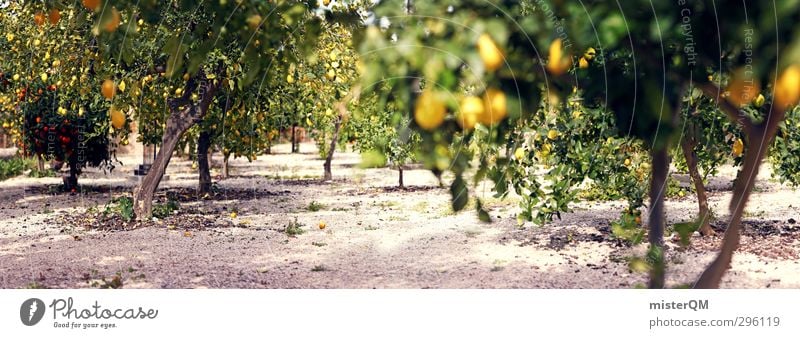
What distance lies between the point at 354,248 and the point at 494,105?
5.49 metres

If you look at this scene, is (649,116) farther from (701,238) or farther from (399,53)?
(701,238)

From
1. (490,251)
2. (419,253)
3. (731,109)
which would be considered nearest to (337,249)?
(419,253)

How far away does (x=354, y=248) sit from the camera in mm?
7441

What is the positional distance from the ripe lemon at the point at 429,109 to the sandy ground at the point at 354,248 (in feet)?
4.94

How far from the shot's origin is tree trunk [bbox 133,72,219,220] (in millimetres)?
8672

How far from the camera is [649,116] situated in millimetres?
2109

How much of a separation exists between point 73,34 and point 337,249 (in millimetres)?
3648

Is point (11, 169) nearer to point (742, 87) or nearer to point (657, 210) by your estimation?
point (657, 210)

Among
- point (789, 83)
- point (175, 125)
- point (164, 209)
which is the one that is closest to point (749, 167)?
point (789, 83)

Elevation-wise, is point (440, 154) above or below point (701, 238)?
above
